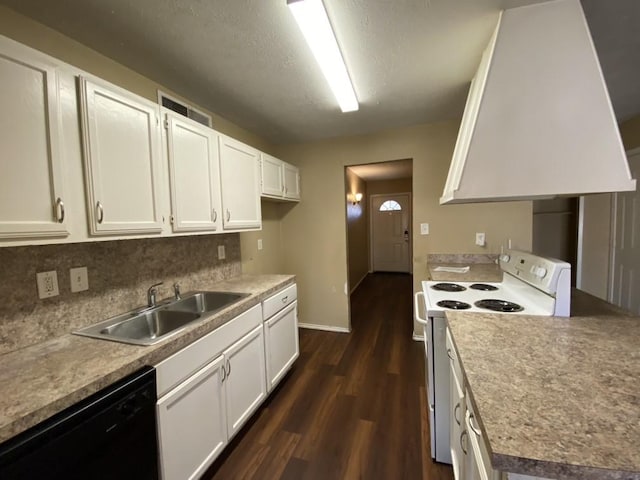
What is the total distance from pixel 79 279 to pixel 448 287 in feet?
7.46

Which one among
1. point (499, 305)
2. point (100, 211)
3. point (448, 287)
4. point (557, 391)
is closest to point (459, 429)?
point (557, 391)

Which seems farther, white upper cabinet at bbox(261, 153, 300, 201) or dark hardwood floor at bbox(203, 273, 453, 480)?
white upper cabinet at bbox(261, 153, 300, 201)

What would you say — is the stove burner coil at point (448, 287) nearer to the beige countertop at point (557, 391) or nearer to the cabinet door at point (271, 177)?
the beige countertop at point (557, 391)

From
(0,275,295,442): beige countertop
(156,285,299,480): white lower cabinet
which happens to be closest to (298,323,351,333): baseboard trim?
(156,285,299,480): white lower cabinet

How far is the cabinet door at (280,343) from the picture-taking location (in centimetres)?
219

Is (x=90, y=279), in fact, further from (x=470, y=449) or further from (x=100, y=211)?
(x=470, y=449)

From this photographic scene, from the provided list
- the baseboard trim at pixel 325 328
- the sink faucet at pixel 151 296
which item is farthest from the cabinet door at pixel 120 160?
the baseboard trim at pixel 325 328

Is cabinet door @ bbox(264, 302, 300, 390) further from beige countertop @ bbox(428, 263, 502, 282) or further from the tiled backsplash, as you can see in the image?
beige countertop @ bbox(428, 263, 502, 282)

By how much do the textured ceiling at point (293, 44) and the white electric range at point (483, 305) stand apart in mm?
1337

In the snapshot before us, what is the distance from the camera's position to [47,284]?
4.40 ft

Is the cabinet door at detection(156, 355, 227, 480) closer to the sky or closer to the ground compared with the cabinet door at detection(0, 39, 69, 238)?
closer to the ground

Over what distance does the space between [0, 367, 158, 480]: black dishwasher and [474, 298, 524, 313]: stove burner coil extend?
1.71 metres

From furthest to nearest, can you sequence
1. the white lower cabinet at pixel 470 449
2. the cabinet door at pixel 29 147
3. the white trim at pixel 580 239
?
1. the white trim at pixel 580 239
2. the cabinet door at pixel 29 147
3. the white lower cabinet at pixel 470 449

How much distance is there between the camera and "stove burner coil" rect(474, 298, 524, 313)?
150 centimetres
